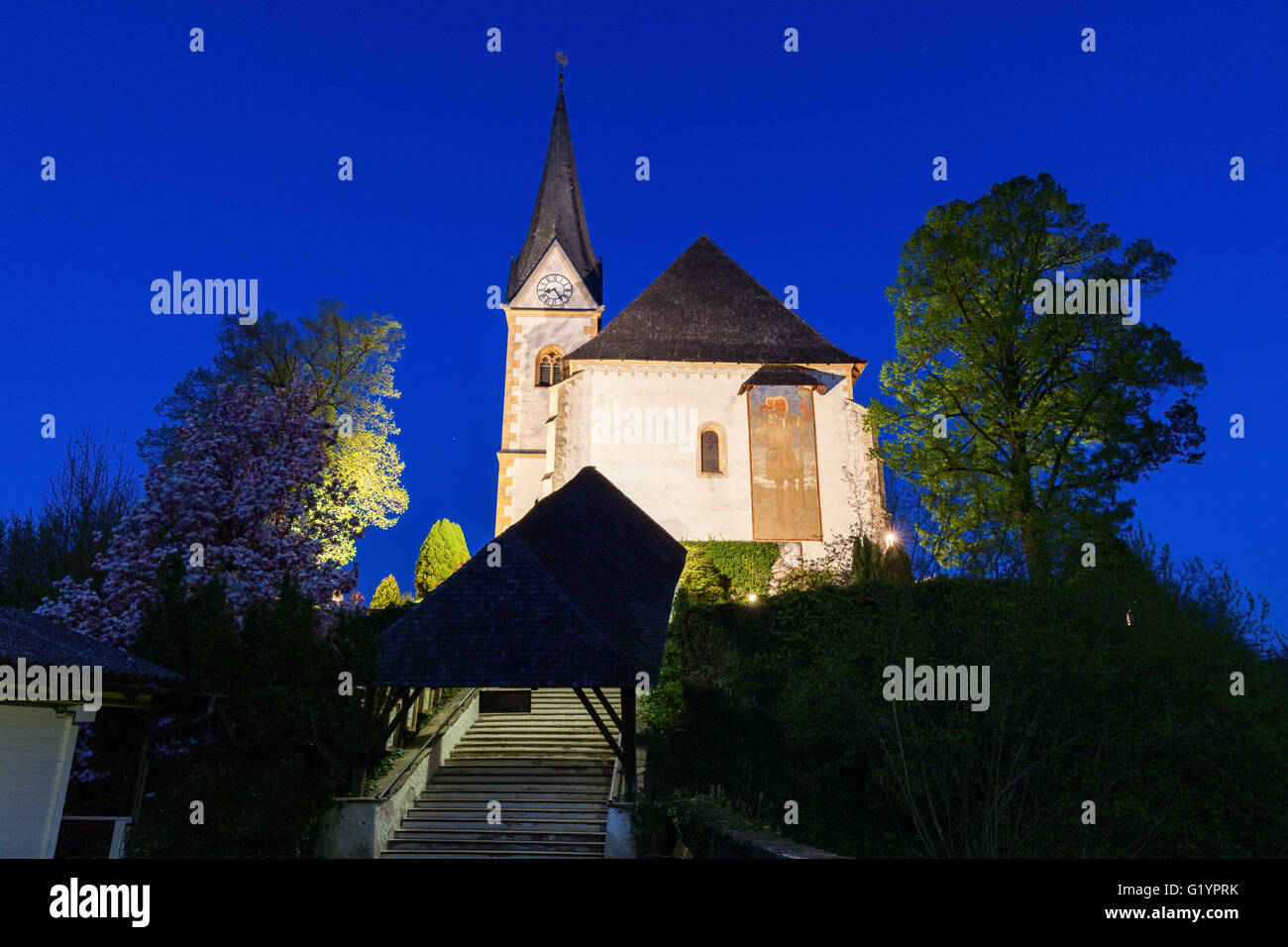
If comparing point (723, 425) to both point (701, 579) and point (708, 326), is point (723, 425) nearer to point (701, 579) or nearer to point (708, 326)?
point (708, 326)

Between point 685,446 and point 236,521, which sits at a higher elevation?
point 685,446

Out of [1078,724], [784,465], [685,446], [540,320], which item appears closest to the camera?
[1078,724]

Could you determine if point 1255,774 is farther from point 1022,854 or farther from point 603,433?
point 603,433

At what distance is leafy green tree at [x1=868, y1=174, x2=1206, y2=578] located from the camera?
814 inches

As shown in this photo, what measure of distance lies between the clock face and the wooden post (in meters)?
28.3

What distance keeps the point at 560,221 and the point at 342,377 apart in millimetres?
14096

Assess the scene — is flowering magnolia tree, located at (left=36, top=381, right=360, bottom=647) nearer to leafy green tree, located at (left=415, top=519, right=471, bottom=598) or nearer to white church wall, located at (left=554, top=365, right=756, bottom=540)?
white church wall, located at (left=554, top=365, right=756, bottom=540)

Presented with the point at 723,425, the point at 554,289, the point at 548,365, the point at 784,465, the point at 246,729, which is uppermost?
the point at 554,289

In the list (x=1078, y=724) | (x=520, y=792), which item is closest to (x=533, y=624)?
(x=520, y=792)

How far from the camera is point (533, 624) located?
14.1 metres

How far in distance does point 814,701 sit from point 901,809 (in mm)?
5082

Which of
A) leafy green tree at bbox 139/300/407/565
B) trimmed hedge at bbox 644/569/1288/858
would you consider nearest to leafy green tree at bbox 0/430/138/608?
leafy green tree at bbox 139/300/407/565

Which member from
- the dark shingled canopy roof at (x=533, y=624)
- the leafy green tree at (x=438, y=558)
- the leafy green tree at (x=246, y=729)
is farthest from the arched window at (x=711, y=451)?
the leafy green tree at (x=246, y=729)
